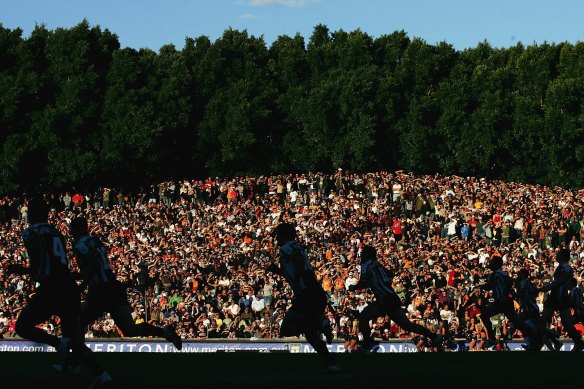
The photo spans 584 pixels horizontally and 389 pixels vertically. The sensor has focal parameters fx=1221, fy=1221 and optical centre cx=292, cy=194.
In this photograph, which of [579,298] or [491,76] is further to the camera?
[491,76]

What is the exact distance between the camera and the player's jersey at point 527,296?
90.2ft

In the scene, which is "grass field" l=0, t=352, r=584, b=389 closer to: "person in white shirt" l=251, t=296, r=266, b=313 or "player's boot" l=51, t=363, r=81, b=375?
"player's boot" l=51, t=363, r=81, b=375

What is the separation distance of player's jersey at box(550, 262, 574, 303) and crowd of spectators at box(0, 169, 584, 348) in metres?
4.96

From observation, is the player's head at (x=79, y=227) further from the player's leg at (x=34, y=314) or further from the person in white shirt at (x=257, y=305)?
the person in white shirt at (x=257, y=305)

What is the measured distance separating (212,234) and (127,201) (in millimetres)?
11126

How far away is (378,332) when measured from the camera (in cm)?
3431

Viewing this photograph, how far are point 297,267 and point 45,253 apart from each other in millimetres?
3575

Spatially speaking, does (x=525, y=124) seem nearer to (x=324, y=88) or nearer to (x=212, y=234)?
(x=324, y=88)

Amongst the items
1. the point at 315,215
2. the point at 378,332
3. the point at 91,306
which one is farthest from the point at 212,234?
the point at 91,306

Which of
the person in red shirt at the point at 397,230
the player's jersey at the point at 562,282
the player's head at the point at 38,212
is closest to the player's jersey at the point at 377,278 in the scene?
the player's jersey at the point at 562,282

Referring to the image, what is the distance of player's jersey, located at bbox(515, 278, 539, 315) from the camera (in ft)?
90.2

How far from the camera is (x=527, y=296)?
2753 cm

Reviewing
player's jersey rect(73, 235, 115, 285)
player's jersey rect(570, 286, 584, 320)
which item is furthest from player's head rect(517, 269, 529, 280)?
player's jersey rect(73, 235, 115, 285)

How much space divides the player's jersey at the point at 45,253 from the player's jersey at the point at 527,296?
13.7m
